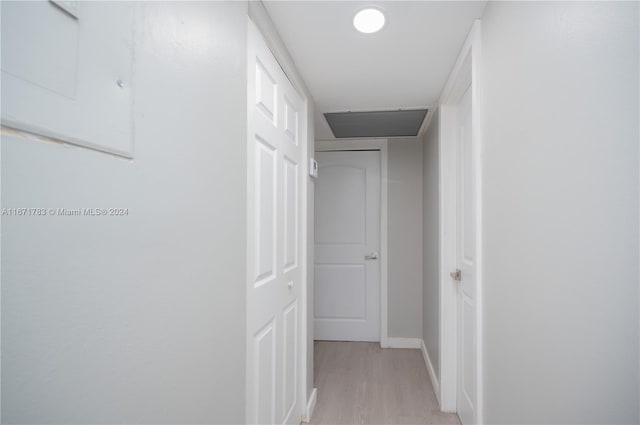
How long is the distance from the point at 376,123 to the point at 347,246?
1393 millimetres

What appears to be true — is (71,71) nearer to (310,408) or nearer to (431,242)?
(310,408)

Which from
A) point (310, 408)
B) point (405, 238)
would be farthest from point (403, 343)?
point (310, 408)

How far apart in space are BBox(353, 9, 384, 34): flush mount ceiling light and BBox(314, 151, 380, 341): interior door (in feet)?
7.86

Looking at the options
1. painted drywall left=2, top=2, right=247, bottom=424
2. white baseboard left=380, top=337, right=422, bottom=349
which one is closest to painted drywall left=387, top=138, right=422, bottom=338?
white baseboard left=380, top=337, right=422, bottom=349

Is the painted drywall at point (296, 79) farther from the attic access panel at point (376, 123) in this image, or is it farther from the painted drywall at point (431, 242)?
the painted drywall at point (431, 242)

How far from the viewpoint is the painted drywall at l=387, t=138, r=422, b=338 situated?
383 cm

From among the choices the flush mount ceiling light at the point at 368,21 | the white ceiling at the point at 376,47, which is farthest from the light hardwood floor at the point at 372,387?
the flush mount ceiling light at the point at 368,21

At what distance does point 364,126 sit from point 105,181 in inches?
120

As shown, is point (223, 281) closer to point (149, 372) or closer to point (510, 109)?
point (149, 372)

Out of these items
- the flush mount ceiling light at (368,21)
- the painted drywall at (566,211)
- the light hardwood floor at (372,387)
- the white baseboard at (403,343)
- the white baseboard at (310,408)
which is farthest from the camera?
the white baseboard at (403,343)

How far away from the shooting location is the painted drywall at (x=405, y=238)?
383cm

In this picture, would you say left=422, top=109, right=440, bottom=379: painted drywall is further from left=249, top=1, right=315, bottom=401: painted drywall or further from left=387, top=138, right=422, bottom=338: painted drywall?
left=249, top=1, right=315, bottom=401: painted drywall

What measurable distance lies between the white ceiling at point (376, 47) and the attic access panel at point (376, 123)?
1.13ft

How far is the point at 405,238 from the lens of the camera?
3.87 m
